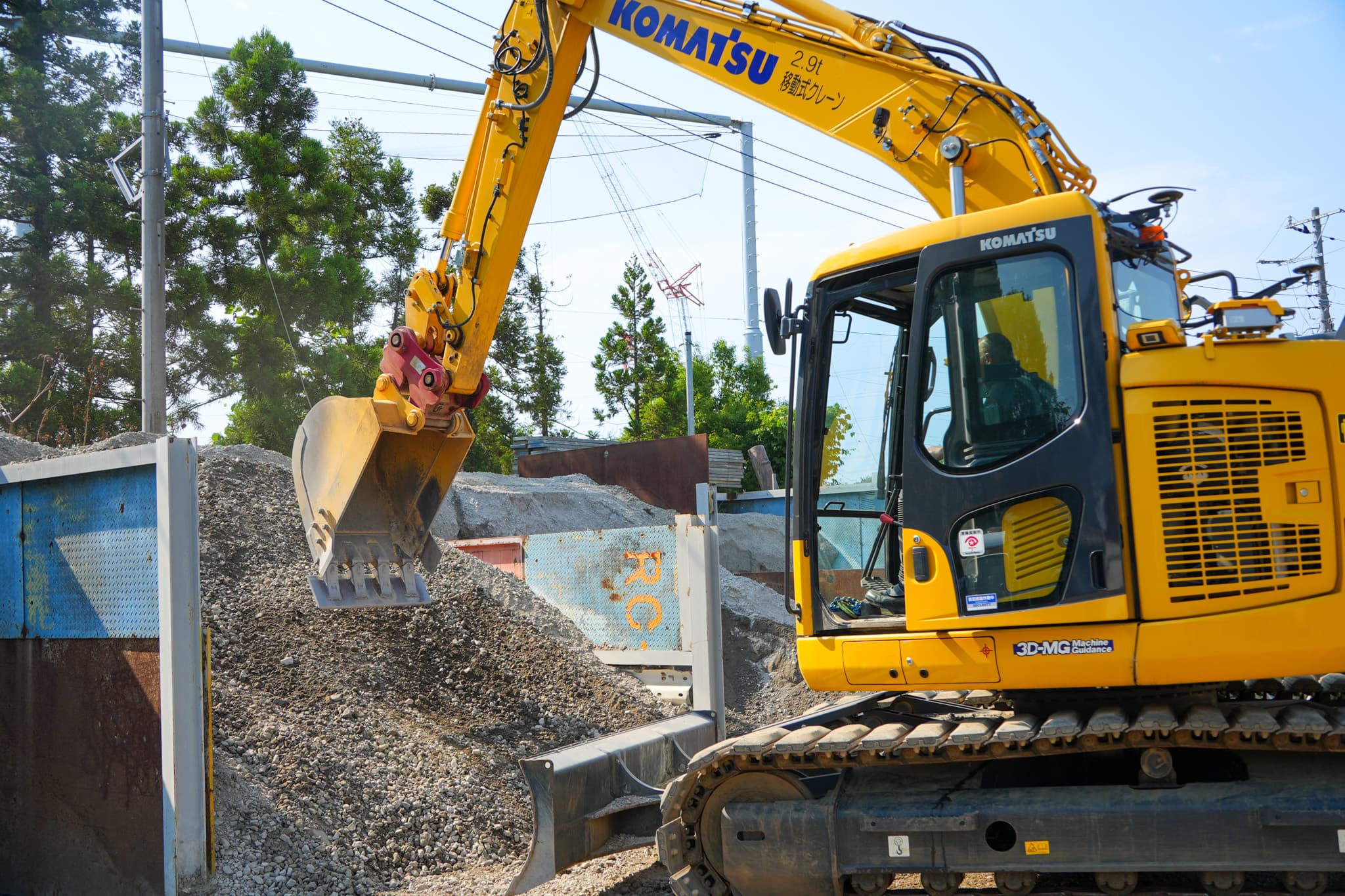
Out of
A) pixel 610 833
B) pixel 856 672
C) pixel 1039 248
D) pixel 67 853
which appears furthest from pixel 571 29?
pixel 67 853

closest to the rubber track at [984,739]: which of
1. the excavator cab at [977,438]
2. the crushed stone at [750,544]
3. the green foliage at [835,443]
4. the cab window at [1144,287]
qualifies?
the excavator cab at [977,438]

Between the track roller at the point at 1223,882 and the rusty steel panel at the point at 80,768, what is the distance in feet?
14.8

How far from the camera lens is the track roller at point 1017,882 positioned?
419cm

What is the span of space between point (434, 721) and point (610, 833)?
2.51 metres

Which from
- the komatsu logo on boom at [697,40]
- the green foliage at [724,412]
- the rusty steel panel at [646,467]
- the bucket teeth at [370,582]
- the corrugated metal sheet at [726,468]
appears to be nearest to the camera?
the komatsu logo on boom at [697,40]

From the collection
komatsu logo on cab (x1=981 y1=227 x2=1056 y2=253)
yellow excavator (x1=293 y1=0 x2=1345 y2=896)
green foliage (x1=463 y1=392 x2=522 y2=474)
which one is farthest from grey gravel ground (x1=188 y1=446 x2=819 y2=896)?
green foliage (x1=463 y1=392 x2=522 y2=474)

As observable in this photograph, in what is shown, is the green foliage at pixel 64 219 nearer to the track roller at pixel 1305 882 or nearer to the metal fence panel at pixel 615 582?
the metal fence panel at pixel 615 582

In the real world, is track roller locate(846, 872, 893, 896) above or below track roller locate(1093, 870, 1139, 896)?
below

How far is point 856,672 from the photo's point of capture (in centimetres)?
441

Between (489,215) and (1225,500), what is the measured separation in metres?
4.18

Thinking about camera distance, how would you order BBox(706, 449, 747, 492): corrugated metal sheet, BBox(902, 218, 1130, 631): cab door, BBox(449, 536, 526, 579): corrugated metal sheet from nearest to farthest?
BBox(902, 218, 1130, 631): cab door
BBox(449, 536, 526, 579): corrugated metal sheet
BBox(706, 449, 747, 492): corrugated metal sheet

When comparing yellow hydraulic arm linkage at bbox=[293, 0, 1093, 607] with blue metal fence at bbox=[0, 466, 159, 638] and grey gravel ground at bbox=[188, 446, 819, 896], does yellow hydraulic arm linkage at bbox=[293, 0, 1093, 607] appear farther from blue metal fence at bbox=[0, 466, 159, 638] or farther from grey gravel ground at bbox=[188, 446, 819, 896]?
grey gravel ground at bbox=[188, 446, 819, 896]

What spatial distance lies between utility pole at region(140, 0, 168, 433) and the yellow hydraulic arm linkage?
19.6 ft

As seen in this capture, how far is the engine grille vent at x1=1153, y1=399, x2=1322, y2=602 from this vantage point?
391 cm
